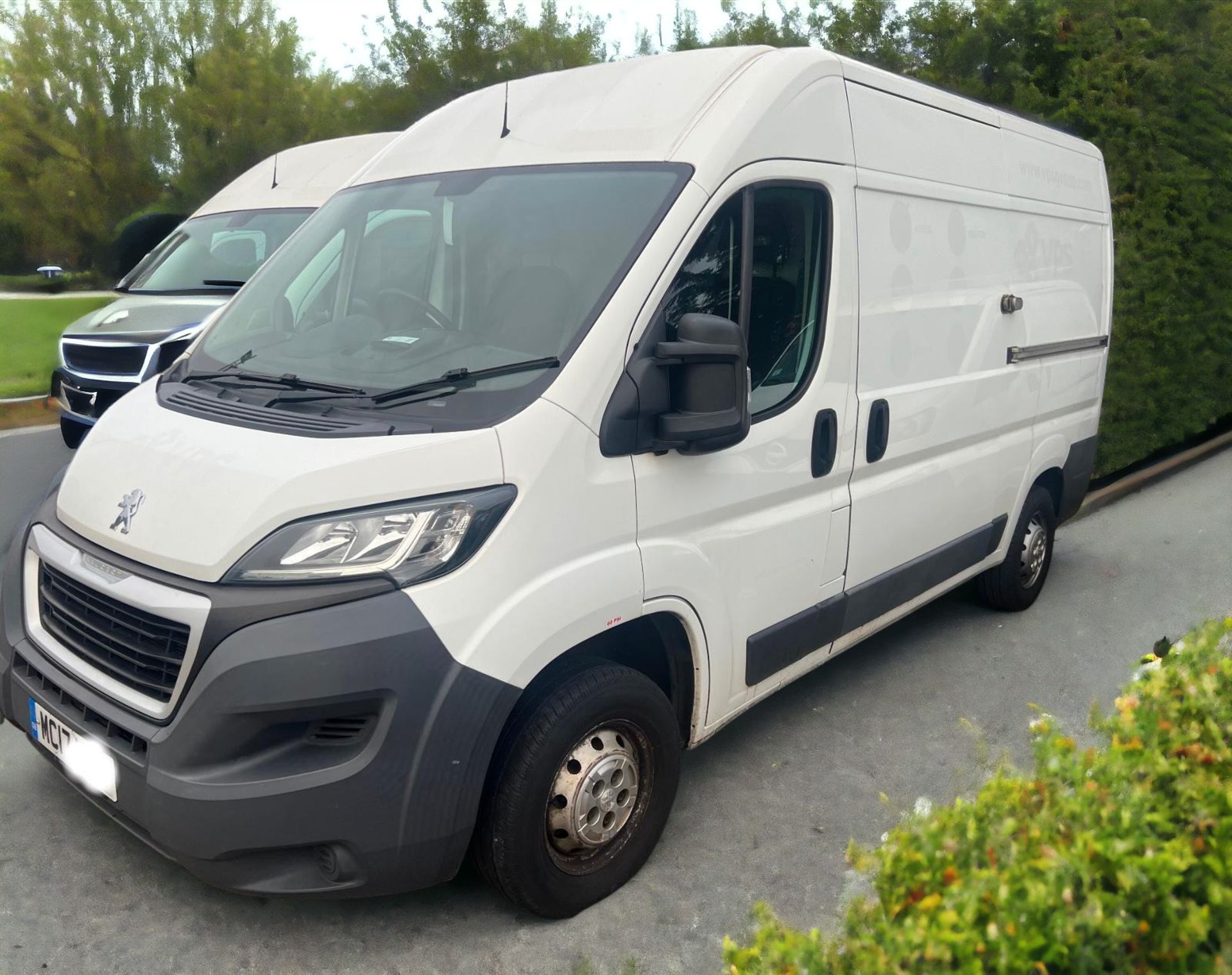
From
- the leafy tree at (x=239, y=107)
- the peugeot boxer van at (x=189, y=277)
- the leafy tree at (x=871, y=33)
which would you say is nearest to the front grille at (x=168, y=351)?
the peugeot boxer van at (x=189, y=277)

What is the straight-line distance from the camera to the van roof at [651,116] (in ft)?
11.2

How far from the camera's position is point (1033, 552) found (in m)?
6.00

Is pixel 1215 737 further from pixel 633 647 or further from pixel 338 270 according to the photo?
pixel 338 270

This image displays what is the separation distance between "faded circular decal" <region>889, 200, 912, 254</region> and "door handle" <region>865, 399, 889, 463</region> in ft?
1.95

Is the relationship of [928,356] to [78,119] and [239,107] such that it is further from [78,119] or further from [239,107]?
[78,119]

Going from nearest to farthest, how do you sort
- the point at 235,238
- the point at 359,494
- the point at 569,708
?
the point at 359,494
the point at 569,708
the point at 235,238

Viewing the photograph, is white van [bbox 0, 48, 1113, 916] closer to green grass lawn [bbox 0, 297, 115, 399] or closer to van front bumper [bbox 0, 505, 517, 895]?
van front bumper [bbox 0, 505, 517, 895]

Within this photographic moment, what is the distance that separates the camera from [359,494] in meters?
2.71

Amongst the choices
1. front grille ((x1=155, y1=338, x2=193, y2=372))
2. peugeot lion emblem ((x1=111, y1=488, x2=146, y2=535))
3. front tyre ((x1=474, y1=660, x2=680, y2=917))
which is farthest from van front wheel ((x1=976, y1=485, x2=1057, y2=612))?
front grille ((x1=155, y1=338, x2=193, y2=372))

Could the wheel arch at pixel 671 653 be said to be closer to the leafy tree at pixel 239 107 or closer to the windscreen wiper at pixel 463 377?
the windscreen wiper at pixel 463 377

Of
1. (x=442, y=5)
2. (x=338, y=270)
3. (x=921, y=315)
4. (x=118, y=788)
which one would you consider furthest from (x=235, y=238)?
(x=442, y=5)

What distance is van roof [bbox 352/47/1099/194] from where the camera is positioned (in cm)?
340

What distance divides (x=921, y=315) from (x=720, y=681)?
1.74 metres

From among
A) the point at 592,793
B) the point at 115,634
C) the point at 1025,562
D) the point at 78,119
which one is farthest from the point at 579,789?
the point at 78,119
